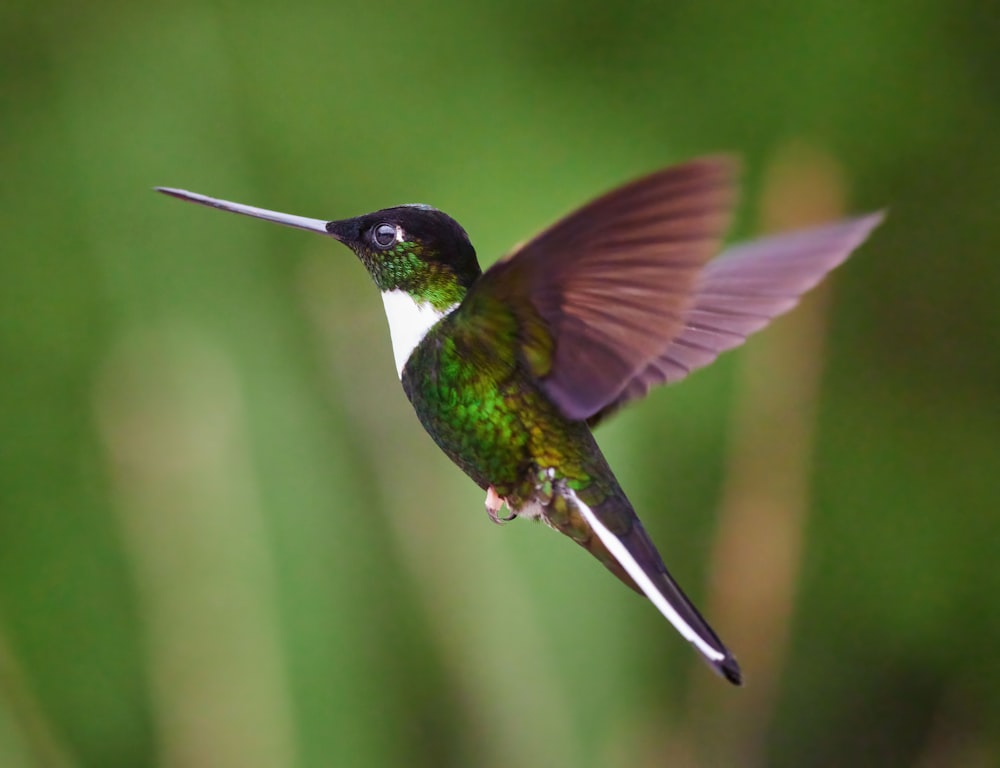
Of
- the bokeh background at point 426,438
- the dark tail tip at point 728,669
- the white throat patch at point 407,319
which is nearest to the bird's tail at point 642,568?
the dark tail tip at point 728,669

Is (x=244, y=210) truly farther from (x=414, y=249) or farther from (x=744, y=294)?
(x=744, y=294)

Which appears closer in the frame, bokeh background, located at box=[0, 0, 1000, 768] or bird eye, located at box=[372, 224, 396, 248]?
bird eye, located at box=[372, 224, 396, 248]

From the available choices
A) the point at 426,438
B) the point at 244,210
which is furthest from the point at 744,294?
the point at 426,438

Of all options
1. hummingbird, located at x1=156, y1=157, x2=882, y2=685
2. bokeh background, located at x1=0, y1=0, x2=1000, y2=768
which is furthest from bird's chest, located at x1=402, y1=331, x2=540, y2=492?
bokeh background, located at x1=0, y1=0, x2=1000, y2=768

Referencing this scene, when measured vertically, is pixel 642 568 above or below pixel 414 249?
below

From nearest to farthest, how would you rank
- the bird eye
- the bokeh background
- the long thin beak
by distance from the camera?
the long thin beak
the bird eye
the bokeh background

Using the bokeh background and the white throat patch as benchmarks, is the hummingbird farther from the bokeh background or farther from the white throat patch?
the bokeh background

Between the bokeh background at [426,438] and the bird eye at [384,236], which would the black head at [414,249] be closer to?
the bird eye at [384,236]

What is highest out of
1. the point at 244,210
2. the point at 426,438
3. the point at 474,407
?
the point at 244,210
